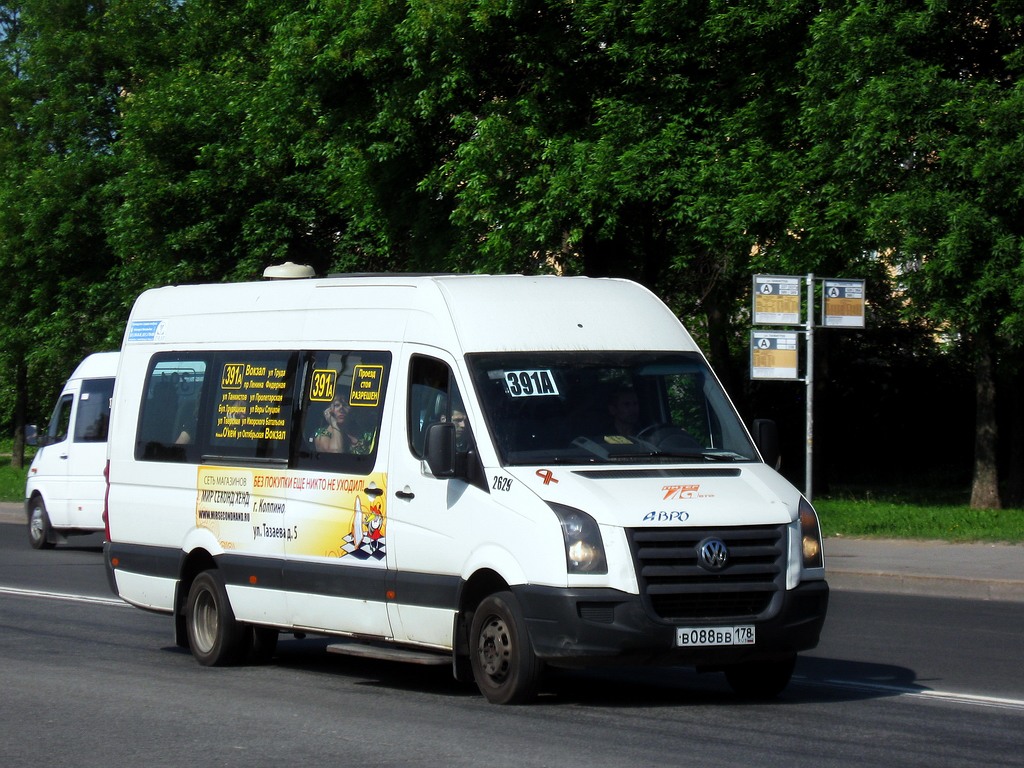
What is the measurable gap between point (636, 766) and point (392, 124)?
19597mm

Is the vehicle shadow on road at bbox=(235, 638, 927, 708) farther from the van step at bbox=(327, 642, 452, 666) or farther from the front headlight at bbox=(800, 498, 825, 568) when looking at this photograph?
the front headlight at bbox=(800, 498, 825, 568)

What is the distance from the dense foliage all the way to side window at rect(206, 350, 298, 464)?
41.5 ft

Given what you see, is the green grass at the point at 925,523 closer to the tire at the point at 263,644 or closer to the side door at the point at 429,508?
the tire at the point at 263,644

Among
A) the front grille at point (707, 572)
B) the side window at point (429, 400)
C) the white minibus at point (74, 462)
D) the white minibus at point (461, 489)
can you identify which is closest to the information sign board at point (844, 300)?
the white minibus at point (461, 489)

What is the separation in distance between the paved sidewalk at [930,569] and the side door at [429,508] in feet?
26.1

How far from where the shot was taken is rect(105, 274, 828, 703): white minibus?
8203 mm

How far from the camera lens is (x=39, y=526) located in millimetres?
22469

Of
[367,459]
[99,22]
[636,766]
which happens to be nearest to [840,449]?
[99,22]

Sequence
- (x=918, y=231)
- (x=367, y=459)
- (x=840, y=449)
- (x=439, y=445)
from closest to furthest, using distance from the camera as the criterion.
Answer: (x=439, y=445) < (x=367, y=459) < (x=918, y=231) < (x=840, y=449)

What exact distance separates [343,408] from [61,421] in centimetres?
1402

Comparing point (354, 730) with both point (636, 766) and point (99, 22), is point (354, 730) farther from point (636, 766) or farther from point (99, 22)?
point (99, 22)

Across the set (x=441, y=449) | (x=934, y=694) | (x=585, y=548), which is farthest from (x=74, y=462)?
(x=934, y=694)

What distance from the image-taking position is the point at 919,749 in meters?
7.32

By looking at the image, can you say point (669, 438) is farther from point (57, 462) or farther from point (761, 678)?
point (57, 462)
